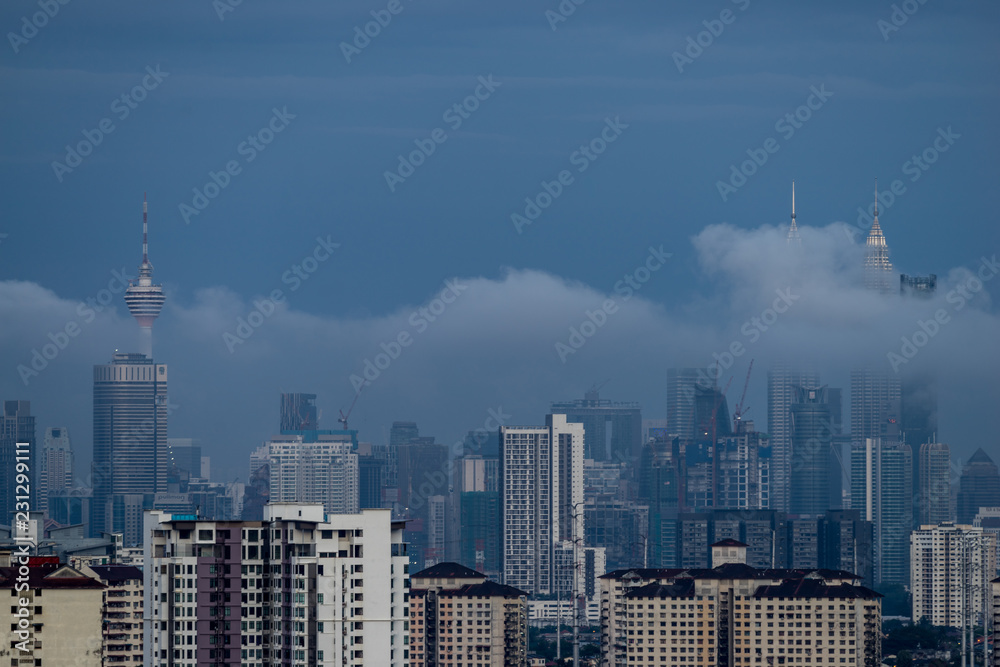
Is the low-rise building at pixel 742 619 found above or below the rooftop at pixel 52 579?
below

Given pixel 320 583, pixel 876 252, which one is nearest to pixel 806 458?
pixel 876 252

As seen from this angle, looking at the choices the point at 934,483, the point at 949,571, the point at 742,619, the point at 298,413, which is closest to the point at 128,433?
the point at 298,413

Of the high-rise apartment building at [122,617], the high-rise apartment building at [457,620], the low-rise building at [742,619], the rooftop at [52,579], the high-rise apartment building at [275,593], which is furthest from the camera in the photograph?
the high-rise apartment building at [457,620]

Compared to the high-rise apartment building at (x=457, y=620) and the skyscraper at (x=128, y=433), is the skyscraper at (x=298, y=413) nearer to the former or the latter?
the skyscraper at (x=128, y=433)

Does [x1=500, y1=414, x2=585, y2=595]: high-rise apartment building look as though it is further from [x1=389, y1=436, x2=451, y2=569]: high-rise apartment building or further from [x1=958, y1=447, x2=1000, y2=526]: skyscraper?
[x1=958, y1=447, x2=1000, y2=526]: skyscraper

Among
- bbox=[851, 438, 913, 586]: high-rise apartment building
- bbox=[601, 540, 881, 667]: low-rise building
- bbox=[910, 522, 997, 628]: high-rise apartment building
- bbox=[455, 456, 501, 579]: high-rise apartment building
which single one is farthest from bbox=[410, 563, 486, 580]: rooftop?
bbox=[851, 438, 913, 586]: high-rise apartment building

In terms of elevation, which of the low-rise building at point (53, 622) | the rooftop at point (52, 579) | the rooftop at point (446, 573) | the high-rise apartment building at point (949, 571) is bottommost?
the high-rise apartment building at point (949, 571)

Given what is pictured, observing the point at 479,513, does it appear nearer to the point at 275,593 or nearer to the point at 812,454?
the point at 812,454

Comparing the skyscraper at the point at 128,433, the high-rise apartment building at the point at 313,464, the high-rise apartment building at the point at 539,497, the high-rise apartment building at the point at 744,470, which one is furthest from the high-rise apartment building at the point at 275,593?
the high-rise apartment building at the point at 744,470
